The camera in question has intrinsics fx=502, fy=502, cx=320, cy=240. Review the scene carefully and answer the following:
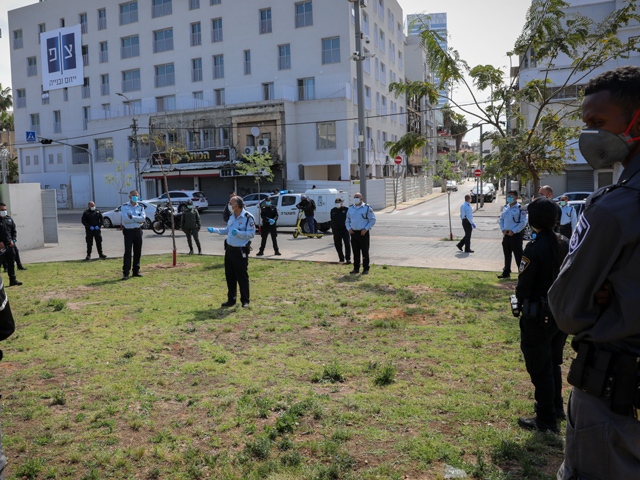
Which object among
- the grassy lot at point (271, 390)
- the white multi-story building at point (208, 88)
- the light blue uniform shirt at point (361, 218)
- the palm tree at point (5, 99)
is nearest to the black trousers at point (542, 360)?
the grassy lot at point (271, 390)

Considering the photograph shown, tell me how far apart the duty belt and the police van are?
1799 centimetres

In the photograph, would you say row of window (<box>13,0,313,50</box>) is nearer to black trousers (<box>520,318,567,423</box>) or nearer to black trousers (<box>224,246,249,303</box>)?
black trousers (<box>224,246,249,303</box>)

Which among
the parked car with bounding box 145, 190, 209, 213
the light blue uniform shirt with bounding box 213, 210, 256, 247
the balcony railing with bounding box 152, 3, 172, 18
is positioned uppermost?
the balcony railing with bounding box 152, 3, 172, 18

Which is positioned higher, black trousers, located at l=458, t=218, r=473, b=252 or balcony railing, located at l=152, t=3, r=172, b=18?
balcony railing, located at l=152, t=3, r=172, b=18

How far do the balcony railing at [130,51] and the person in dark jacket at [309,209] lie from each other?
35.1 meters

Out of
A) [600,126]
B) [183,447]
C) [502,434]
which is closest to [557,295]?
[600,126]

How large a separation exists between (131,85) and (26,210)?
33.2 meters

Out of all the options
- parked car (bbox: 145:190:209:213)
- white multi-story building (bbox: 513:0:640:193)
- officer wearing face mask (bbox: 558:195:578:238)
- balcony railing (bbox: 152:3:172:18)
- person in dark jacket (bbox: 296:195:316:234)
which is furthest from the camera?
balcony railing (bbox: 152:3:172:18)

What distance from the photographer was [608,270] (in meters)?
1.77

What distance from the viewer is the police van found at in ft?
74.3

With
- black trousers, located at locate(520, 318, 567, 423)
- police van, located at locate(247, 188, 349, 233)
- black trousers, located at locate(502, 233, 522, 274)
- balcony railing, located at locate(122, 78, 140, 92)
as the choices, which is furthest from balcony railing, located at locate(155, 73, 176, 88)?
black trousers, located at locate(520, 318, 567, 423)

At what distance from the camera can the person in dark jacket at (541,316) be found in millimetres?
3881

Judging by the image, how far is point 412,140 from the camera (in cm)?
1081

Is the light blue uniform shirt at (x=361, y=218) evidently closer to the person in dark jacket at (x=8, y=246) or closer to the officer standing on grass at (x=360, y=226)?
the officer standing on grass at (x=360, y=226)
